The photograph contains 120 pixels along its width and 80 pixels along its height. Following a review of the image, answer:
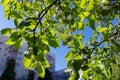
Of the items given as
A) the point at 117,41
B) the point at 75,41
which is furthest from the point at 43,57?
the point at 117,41

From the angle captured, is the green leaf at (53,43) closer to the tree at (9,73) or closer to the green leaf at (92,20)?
the green leaf at (92,20)

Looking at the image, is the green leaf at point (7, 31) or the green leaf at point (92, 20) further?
the green leaf at point (7, 31)

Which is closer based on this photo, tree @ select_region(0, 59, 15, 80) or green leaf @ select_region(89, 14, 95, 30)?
green leaf @ select_region(89, 14, 95, 30)

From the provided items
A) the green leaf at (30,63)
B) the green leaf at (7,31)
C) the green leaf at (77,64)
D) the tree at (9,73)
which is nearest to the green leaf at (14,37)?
the green leaf at (7,31)

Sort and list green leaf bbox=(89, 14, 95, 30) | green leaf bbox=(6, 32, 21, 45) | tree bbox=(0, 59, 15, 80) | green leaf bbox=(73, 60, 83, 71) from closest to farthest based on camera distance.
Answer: green leaf bbox=(73, 60, 83, 71) → green leaf bbox=(89, 14, 95, 30) → green leaf bbox=(6, 32, 21, 45) → tree bbox=(0, 59, 15, 80)

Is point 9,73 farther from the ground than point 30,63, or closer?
closer

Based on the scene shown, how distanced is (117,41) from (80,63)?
850 mm

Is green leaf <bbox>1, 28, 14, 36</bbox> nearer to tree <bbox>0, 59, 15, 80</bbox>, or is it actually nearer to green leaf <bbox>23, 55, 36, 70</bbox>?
green leaf <bbox>23, 55, 36, 70</bbox>

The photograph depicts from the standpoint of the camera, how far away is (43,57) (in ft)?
9.30

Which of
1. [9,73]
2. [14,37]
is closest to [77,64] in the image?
[14,37]

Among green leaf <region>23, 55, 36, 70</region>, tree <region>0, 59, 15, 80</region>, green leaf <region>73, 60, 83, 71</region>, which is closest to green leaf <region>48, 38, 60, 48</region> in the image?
green leaf <region>23, 55, 36, 70</region>

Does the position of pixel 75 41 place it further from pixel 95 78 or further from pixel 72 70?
pixel 72 70

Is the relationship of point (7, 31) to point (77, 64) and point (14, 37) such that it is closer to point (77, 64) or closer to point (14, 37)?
point (14, 37)

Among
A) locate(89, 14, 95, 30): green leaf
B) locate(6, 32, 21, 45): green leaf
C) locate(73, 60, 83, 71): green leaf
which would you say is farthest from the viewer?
locate(6, 32, 21, 45): green leaf
